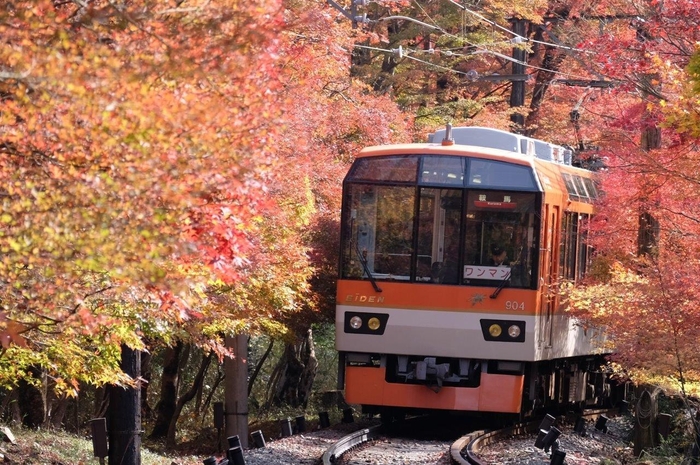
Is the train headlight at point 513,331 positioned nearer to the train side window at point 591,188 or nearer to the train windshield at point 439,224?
the train windshield at point 439,224

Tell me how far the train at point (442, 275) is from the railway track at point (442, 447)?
0.48 metres

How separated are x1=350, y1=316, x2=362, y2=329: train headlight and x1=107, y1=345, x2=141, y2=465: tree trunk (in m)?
2.74

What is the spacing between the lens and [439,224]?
14688 mm

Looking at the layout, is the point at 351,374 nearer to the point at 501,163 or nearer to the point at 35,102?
the point at 501,163

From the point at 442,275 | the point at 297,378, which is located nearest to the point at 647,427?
the point at 442,275

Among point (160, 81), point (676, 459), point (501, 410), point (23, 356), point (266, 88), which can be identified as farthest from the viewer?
point (501, 410)

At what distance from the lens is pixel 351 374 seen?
48.4 ft

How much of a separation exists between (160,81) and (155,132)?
75cm

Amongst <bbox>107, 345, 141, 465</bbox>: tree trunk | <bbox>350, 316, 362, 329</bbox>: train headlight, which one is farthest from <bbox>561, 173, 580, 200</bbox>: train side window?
<bbox>107, 345, 141, 465</bbox>: tree trunk

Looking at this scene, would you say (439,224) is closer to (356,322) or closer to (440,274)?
(440,274)

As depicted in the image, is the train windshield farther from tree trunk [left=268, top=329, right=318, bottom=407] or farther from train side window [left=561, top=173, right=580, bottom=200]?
tree trunk [left=268, top=329, right=318, bottom=407]

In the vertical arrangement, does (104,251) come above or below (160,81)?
below

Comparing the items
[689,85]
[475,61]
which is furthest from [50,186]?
[475,61]

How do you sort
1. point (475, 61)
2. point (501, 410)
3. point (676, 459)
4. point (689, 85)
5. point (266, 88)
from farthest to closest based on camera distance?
1. point (475, 61)
2. point (501, 410)
3. point (676, 459)
4. point (689, 85)
5. point (266, 88)
